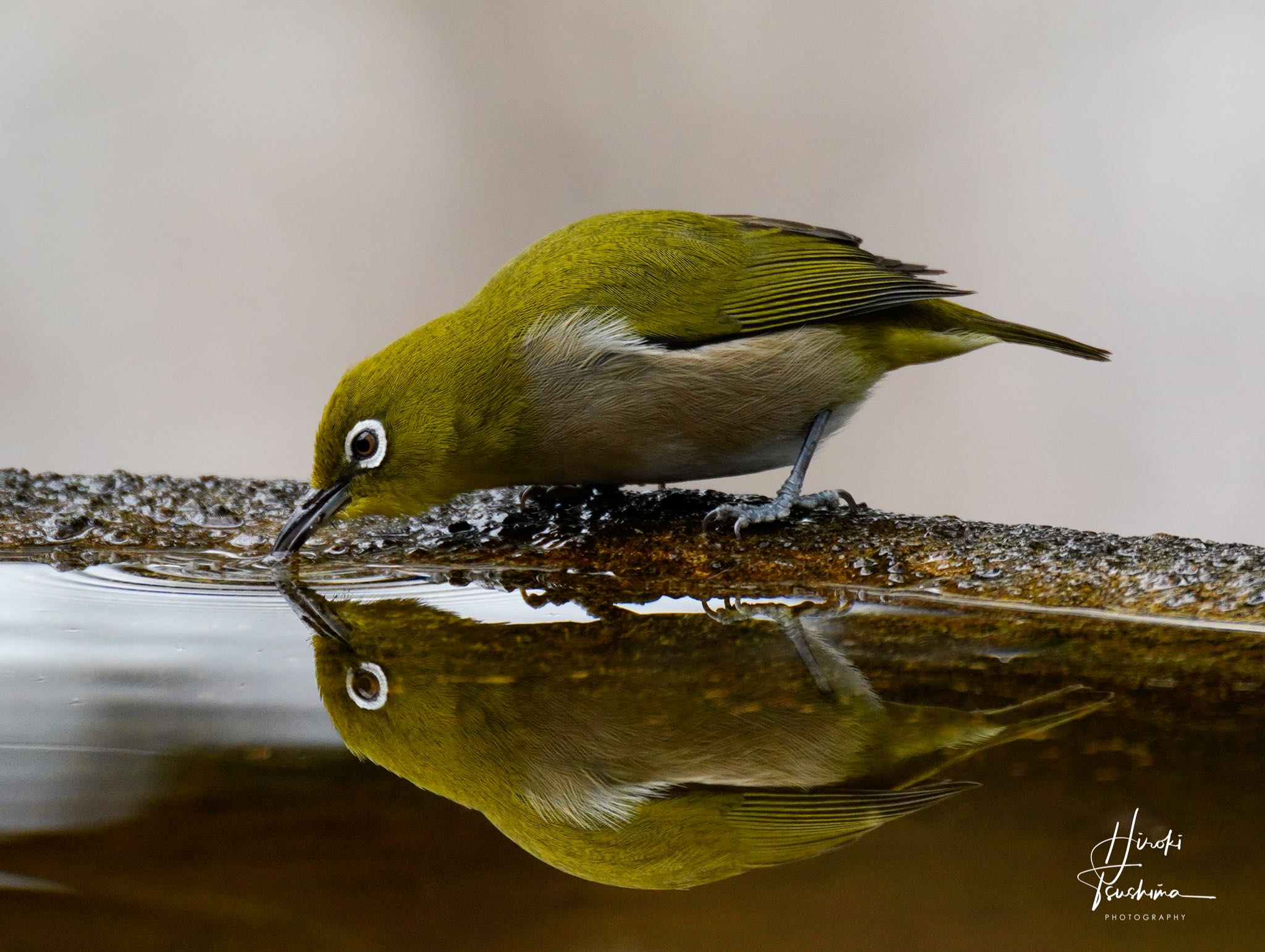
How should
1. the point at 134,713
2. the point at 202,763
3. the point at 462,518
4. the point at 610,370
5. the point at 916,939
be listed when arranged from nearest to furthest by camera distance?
1. the point at 916,939
2. the point at 202,763
3. the point at 134,713
4. the point at 610,370
5. the point at 462,518

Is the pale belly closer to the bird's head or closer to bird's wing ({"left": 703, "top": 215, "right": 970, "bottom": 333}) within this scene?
bird's wing ({"left": 703, "top": 215, "right": 970, "bottom": 333})

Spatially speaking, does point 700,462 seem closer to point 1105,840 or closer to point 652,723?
point 652,723

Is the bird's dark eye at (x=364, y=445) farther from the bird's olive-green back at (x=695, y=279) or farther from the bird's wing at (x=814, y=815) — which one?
the bird's wing at (x=814, y=815)

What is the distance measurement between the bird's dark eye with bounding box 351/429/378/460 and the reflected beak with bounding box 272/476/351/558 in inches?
2.9

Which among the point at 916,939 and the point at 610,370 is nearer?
the point at 916,939

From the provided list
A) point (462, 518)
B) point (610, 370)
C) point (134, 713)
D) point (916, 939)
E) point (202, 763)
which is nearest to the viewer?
point (916, 939)

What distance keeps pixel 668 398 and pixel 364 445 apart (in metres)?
0.91

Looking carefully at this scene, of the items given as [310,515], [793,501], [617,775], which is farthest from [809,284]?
[617,775]

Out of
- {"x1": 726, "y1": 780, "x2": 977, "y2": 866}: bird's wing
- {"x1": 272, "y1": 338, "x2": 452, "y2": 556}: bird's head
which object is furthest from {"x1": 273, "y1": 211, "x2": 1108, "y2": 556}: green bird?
A: {"x1": 726, "y1": 780, "x2": 977, "y2": 866}: bird's wing

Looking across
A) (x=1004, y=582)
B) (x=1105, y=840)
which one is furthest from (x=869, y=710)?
(x=1004, y=582)

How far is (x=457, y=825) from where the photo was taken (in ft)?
6.08

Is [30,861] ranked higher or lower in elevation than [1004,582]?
lower

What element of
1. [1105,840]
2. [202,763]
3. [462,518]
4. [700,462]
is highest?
[700,462]

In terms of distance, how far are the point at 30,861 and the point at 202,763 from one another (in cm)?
30
